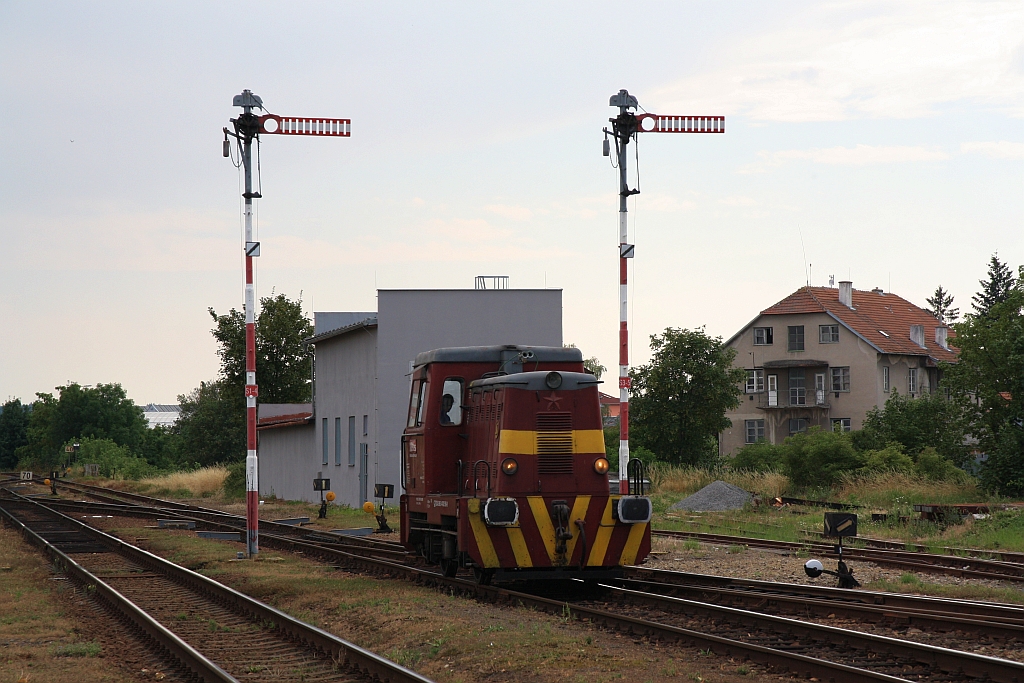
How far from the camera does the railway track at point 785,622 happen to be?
26.9 ft

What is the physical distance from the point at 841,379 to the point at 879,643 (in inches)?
2079

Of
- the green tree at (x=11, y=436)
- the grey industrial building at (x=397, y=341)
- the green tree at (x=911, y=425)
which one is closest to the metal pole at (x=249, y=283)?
the grey industrial building at (x=397, y=341)

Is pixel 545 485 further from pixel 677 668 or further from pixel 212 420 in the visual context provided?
pixel 212 420

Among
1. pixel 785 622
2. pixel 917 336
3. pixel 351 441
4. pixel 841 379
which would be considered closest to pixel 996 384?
pixel 351 441

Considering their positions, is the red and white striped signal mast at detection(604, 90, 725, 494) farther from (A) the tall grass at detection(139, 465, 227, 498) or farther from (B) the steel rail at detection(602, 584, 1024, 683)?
(A) the tall grass at detection(139, 465, 227, 498)

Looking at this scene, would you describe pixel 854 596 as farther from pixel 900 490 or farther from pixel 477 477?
pixel 900 490

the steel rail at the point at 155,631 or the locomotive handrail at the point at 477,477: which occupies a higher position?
the locomotive handrail at the point at 477,477

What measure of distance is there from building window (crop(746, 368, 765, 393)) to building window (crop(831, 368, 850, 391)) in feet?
14.2

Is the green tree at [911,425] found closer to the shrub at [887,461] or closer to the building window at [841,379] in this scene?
the shrub at [887,461]

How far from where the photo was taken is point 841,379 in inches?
2344

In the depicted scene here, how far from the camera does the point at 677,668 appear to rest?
8727 millimetres

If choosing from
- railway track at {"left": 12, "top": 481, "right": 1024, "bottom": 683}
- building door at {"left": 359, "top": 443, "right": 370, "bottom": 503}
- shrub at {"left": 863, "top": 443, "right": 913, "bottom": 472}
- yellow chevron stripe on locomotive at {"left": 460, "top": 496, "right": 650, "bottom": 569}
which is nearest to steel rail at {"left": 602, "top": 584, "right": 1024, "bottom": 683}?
railway track at {"left": 12, "top": 481, "right": 1024, "bottom": 683}

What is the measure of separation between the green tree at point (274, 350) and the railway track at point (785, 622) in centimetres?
4619

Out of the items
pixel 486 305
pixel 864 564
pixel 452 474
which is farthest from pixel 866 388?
pixel 452 474
